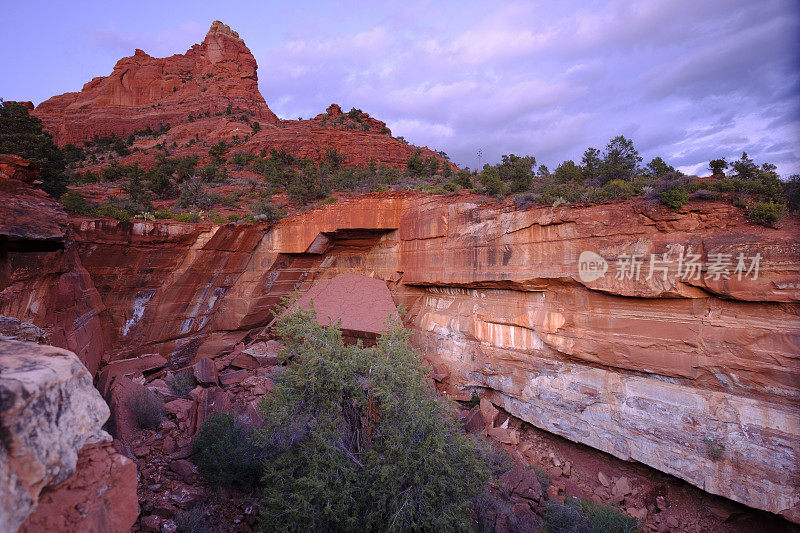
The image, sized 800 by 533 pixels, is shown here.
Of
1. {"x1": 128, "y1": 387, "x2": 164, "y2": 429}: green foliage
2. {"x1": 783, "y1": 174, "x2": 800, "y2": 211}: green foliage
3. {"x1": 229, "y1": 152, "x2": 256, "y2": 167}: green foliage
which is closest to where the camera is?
{"x1": 783, "y1": 174, "x2": 800, "y2": 211}: green foliage

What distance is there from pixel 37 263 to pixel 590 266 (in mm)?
11788

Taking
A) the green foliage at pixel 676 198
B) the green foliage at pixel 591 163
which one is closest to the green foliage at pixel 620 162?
the green foliage at pixel 591 163

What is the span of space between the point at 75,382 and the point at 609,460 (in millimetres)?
9926

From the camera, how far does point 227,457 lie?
5.96 metres

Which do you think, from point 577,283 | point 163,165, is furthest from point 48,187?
point 577,283

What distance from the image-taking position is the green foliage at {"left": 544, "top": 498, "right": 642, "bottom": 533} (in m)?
5.74

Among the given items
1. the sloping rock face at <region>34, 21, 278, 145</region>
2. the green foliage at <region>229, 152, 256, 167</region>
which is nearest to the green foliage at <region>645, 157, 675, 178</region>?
the green foliage at <region>229, 152, 256, 167</region>

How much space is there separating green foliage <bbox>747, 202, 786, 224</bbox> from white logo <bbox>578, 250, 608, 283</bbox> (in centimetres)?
255

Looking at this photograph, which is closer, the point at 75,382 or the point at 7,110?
the point at 75,382

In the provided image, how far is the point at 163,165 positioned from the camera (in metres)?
20.8

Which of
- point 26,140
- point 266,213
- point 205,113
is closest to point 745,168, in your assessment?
point 266,213

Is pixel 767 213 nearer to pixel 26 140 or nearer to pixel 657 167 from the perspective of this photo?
pixel 657 167

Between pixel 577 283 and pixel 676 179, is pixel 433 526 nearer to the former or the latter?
pixel 577 283

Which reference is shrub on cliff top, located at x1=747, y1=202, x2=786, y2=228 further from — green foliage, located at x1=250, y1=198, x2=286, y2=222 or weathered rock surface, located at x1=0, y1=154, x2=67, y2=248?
weathered rock surface, located at x1=0, y1=154, x2=67, y2=248
